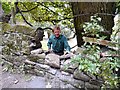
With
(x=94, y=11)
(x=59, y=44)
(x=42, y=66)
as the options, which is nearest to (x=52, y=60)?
(x=42, y=66)

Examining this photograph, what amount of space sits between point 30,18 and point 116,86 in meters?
3.18

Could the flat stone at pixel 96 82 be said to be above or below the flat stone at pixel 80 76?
below

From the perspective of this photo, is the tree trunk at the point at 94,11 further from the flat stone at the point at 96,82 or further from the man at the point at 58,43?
the flat stone at the point at 96,82

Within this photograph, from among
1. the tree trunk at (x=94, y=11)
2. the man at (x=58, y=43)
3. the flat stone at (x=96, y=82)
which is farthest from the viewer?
the man at (x=58, y=43)

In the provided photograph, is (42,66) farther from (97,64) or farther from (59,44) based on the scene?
(97,64)

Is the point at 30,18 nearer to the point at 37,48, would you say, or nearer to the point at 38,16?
the point at 38,16

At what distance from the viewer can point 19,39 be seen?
3.03 m

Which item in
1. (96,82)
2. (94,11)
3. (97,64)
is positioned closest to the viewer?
(97,64)

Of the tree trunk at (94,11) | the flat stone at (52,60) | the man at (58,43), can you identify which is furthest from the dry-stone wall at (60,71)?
the tree trunk at (94,11)

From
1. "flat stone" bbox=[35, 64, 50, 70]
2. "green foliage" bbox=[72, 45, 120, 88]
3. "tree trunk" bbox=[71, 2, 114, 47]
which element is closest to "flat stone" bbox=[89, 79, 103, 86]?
"green foliage" bbox=[72, 45, 120, 88]

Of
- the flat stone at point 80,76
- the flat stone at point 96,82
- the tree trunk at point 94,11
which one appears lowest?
the flat stone at point 96,82

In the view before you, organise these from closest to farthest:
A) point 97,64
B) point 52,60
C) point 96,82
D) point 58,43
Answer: point 97,64 → point 96,82 → point 52,60 → point 58,43

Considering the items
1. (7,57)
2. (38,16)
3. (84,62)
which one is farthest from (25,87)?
(38,16)

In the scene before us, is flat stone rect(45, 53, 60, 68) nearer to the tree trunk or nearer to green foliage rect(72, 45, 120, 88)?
the tree trunk
